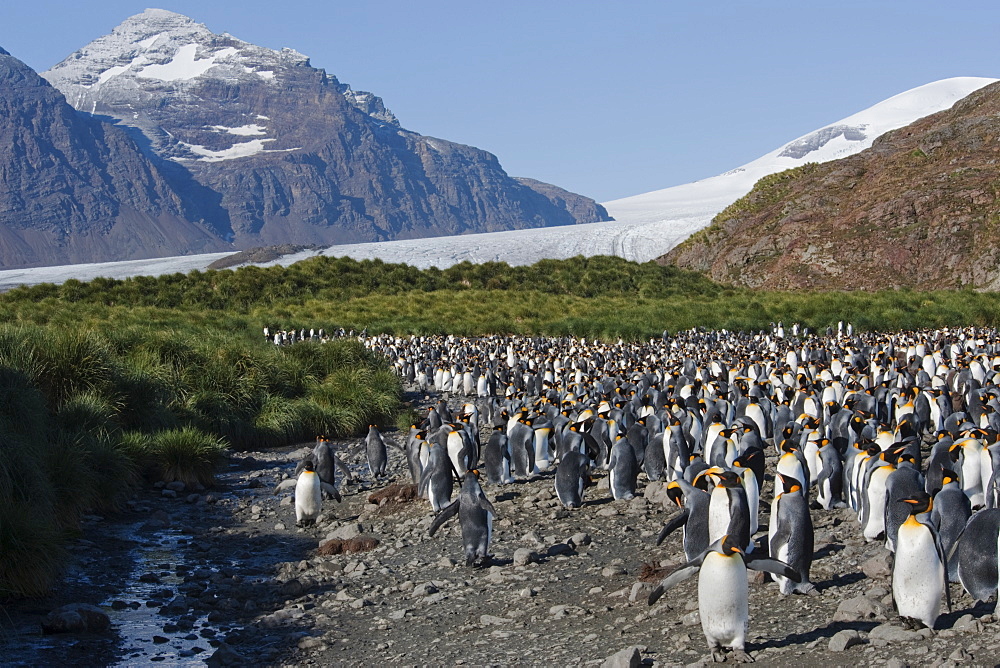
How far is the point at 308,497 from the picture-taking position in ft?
29.3

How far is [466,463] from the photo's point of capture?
32.1 ft

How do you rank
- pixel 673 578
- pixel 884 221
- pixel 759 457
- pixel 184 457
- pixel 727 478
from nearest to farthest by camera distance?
1. pixel 673 578
2. pixel 727 478
3. pixel 759 457
4. pixel 184 457
5. pixel 884 221

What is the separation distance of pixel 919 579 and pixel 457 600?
2.95 metres

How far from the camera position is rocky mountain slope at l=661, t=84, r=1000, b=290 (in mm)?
40500

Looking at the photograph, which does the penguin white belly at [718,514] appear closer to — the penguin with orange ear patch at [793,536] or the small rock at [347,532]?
the penguin with orange ear patch at [793,536]

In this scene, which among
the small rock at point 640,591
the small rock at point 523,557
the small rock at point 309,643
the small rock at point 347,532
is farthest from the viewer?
the small rock at point 347,532

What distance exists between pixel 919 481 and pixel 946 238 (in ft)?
125

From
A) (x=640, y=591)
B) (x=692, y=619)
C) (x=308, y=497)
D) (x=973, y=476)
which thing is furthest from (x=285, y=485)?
(x=973, y=476)

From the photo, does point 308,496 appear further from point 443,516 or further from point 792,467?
point 792,467

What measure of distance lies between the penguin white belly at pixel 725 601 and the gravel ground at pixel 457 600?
14 centimetres

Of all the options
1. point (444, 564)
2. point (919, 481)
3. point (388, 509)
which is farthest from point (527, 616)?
point (388, 509)

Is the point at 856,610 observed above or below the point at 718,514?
below

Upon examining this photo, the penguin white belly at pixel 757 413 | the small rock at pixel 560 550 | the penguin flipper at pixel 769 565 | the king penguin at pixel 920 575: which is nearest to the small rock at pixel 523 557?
the small rock at pixel 560 550

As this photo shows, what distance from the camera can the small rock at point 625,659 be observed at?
4.91 meters
